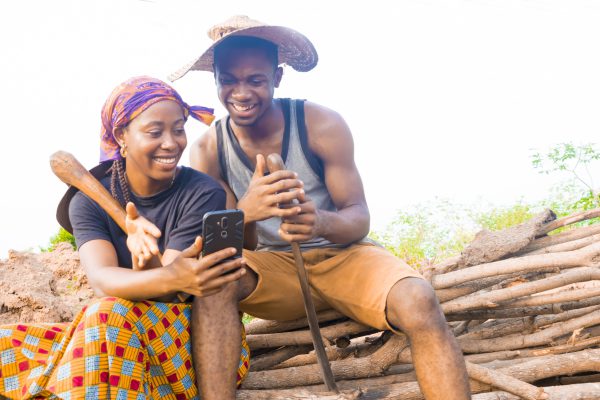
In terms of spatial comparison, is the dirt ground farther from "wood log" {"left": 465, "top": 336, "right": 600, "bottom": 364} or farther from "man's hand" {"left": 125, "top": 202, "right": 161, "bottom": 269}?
"wood log" {"left": 465, "top": 336, "right": 600, "bottom": 364}

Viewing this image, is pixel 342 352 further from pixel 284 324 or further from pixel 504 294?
pixel 504 294

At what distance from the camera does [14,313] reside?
10.4 ft

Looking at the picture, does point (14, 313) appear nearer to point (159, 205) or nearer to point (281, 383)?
point (159, 205)

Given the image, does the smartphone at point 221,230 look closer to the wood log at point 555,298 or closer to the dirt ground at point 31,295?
the dirt ground at point 31,295

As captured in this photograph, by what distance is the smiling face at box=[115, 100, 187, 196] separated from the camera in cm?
254

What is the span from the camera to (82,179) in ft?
8.62

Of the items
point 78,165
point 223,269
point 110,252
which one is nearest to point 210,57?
point 78,165

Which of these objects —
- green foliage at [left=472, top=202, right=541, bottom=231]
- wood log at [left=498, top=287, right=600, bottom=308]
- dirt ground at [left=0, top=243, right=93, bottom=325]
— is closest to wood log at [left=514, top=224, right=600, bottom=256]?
wood log at [left=498, top=287, right=600, bottom=308]

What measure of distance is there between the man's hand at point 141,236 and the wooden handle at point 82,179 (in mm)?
297

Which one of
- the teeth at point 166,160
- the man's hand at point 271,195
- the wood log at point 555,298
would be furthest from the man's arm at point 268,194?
the wood log at point 555,298

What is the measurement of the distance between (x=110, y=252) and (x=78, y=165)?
1.16ft

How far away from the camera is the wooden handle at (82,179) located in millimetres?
2600

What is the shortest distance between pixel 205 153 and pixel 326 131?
0.58 meters

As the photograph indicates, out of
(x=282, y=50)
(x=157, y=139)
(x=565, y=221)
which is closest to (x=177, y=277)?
(x=157, y=139)
